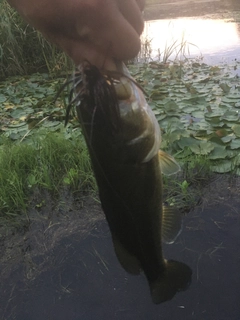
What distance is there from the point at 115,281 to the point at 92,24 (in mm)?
1753

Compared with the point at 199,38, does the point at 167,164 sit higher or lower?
higher

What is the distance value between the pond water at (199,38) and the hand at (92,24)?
5.68 meters

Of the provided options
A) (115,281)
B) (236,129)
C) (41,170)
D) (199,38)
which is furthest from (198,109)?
(199,38)

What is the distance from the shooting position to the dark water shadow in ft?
7.06

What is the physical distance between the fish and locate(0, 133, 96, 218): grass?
145 centimetres

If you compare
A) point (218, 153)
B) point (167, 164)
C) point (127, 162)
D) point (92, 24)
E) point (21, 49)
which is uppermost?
point (92, 24)

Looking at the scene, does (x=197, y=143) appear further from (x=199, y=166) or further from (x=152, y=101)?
(x=152, y=101)

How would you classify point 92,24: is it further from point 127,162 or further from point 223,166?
point 223,166

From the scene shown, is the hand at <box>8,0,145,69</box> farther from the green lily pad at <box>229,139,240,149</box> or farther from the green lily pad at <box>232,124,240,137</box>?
the green lily pad at <box>232,124,240,137</box>

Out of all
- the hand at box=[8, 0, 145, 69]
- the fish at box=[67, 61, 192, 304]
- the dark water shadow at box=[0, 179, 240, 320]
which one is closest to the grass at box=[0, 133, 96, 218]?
the dark water shadow at box=[0, 179, 240, 320]

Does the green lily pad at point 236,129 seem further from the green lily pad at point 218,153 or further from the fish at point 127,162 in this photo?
the fish at point 127,162

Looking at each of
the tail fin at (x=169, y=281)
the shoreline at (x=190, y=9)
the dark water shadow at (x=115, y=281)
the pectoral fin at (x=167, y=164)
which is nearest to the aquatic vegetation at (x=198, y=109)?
the dark water shadow at (x=115, y=281)

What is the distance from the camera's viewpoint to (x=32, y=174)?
3.28m

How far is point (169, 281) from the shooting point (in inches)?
74.4
